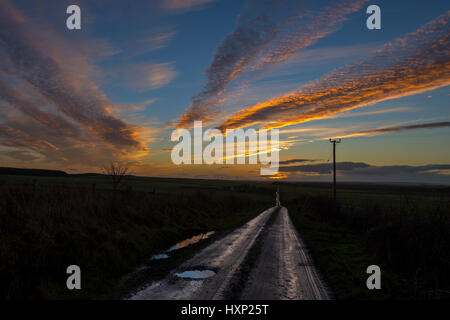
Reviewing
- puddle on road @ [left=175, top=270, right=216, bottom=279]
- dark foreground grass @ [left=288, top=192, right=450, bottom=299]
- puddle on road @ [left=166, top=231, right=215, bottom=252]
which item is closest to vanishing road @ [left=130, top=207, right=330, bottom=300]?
puddle on road @ [left=175, top=270, right=216, bottom=279]

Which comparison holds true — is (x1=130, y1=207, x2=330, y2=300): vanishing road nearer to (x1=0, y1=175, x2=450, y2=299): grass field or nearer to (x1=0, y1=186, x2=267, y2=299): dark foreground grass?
(x1=0, y1=175, x2=450, y2=299): grass field

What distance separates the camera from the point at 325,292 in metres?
6.92

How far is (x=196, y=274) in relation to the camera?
832 cm

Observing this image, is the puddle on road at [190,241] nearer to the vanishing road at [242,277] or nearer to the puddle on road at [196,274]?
the vanishing road at [242,277]

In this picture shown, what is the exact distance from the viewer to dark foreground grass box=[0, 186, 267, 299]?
6855mm

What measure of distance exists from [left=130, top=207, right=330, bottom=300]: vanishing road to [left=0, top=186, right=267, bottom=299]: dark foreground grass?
5.48ft

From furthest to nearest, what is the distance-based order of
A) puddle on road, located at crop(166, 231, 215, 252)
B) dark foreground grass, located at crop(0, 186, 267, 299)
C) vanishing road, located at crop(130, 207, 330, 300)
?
puddle on road, located at crop(166, 231, 215, 252), dark foreground grass, located at crop(0, 186, 267, 299), vanishing road, located at crop(130, 207, 330, 300)

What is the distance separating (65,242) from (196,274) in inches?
171

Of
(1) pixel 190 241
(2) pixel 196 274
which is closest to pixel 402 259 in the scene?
(2) pixel 196 274

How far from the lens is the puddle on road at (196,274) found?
807cm

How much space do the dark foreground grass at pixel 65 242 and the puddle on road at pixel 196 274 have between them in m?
1.91

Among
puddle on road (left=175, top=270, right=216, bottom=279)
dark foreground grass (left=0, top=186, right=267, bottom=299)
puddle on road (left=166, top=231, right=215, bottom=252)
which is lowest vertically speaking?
puddle on road (left=166, top=231, right=215, bottom=252)

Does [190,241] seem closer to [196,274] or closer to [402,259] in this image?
[196,274]

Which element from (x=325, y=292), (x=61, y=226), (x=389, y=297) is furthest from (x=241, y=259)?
(x=61, y=226)
